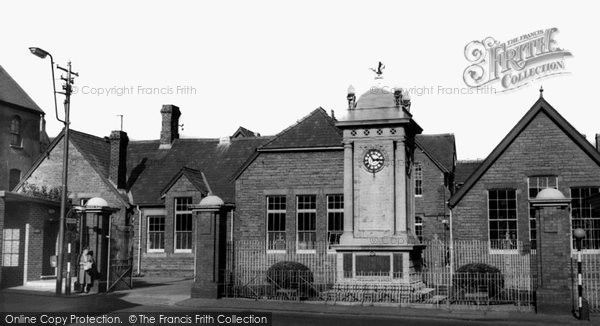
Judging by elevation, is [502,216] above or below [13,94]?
below

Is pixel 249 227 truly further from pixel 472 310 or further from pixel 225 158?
pixel 472 310

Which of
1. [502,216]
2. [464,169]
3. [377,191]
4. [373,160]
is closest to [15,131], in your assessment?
[373,160]

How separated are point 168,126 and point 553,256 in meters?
25.8

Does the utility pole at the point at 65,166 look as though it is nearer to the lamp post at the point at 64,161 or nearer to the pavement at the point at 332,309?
the lamp post at the point at 64,161

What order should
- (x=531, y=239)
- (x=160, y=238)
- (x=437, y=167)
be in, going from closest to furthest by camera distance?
(x=531, y=239) → (x=160, y=238) → (x=437, y=167)

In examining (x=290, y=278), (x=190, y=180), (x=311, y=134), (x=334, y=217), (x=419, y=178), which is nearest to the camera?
(x=290, y=278)

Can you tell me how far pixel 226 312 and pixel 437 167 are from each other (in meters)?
24.6

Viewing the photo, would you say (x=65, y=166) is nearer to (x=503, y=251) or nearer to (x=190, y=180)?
Result: (x=190, y=180)

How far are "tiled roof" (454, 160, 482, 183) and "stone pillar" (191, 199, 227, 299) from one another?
31.1m

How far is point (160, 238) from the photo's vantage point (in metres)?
32.8

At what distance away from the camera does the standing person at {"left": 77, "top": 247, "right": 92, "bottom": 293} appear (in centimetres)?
2114

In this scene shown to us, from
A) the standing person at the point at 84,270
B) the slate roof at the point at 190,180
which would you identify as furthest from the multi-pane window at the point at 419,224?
the standing person at the point at 84,270

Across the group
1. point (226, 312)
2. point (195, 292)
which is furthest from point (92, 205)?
point (226, 312)

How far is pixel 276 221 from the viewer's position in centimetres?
2969
